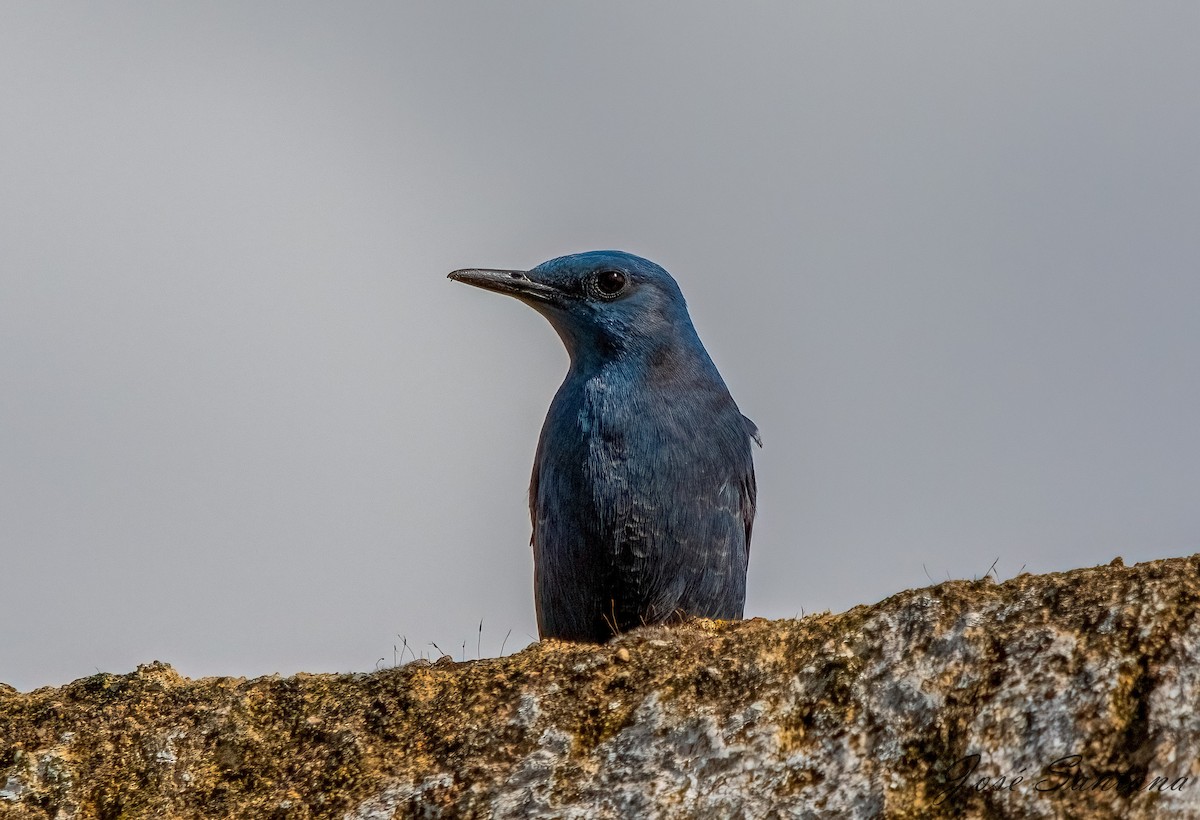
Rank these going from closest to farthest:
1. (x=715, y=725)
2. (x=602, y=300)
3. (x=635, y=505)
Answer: (x=715, y=725), (x=635, y=505), (x=602, y=300)

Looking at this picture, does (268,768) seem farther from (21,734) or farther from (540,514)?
(540,514)

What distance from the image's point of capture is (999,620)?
6297mm

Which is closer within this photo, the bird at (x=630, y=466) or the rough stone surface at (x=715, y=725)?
the rough stone surface at (x=715, y=725)

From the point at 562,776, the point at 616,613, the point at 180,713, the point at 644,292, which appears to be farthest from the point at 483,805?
the point at 644,292

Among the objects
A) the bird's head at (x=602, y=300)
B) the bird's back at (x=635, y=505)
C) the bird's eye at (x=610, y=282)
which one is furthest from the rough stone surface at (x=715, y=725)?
the bird's eye at (x=610, y=282)

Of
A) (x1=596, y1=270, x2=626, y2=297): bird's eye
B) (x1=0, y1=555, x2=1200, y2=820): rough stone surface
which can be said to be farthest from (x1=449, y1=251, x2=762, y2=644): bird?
(x1=0, y1=555, x2=1200, y2=820): rough stone surface

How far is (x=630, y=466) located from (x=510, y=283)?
1946 millimetres

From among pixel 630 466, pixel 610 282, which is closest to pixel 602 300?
pixel 610 282

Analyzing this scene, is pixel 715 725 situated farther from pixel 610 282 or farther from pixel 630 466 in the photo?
pixel 610 282

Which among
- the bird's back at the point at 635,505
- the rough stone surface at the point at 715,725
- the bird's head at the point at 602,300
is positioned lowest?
the rough stone surface at the point at 715,725

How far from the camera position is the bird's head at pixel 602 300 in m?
10.4

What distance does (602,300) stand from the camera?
415 inches

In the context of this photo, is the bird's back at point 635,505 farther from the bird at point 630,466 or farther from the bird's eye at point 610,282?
the bird's eye at point 610,282

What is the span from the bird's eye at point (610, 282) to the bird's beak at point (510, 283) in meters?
0.30
